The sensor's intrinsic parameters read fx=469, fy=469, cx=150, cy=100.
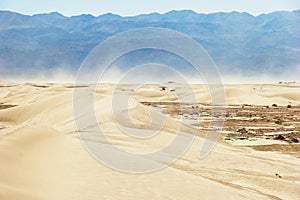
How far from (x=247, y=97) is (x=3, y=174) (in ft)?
162

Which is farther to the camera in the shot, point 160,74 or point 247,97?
point 160,74

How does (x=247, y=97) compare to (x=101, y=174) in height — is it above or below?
above

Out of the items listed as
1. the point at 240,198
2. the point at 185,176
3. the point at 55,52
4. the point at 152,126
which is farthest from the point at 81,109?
the point at 55,52

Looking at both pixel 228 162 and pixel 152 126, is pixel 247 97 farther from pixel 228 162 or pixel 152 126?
pixel 228 162

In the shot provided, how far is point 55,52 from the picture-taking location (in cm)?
19275

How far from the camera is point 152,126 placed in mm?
21344

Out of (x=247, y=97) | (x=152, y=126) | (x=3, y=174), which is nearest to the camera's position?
(x=3, y=174)

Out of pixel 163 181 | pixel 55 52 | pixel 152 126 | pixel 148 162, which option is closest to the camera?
pixel 163 181

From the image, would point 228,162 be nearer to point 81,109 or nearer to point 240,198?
point 240,198

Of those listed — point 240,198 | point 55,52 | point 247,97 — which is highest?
point 55,52

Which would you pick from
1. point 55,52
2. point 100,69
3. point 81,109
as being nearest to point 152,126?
point 81,109

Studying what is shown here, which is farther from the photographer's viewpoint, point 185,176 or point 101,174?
point 185,176

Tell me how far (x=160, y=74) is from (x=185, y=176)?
14598 centimetres

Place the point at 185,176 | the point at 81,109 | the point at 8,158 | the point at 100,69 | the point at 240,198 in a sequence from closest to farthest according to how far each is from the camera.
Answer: the point at 8,158
the point at 240,198
the point at 185,176
the point at 81,109
the point at 100,69
